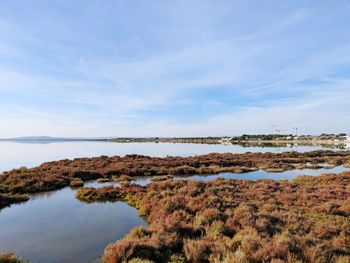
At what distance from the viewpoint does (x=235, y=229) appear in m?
11.1

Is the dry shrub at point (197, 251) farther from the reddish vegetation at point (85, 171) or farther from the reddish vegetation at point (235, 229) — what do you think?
the reddish vegetation at point (85, 171)

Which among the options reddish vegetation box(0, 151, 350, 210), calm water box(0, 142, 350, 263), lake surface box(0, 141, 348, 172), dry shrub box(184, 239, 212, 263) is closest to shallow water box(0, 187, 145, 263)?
calm water box(0, 142, 350, 263)

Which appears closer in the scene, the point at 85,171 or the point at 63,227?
the point at 63,227

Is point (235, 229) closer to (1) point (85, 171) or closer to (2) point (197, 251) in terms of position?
(2) point (197, 251)

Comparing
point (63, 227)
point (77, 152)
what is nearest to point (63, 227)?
→ point (63, 227)

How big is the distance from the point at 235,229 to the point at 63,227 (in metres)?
7.61

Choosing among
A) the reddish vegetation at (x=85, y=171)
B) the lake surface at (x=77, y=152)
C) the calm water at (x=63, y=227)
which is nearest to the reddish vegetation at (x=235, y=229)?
the calm water at (x=63, y=227)

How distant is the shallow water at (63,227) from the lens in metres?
10.2

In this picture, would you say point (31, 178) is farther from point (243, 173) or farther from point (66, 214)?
point (243, 173)

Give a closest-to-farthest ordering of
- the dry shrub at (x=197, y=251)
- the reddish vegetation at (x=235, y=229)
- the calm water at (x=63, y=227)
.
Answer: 1. the reddish vegetation at (x=235, y=229)
2. the dry shrub at (x=197, y=251)
3. the calm water at (x=63, y=227)

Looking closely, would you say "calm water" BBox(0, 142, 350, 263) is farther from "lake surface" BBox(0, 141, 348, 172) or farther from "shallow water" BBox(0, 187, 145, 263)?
"lake surface" BBox(0, 141, 348, 172)

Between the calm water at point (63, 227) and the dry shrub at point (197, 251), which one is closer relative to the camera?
the dry shrub at point (197, 251)

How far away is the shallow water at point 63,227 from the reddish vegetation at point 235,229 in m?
1.20

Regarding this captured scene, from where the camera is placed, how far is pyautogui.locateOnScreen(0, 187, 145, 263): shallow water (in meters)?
10.2
